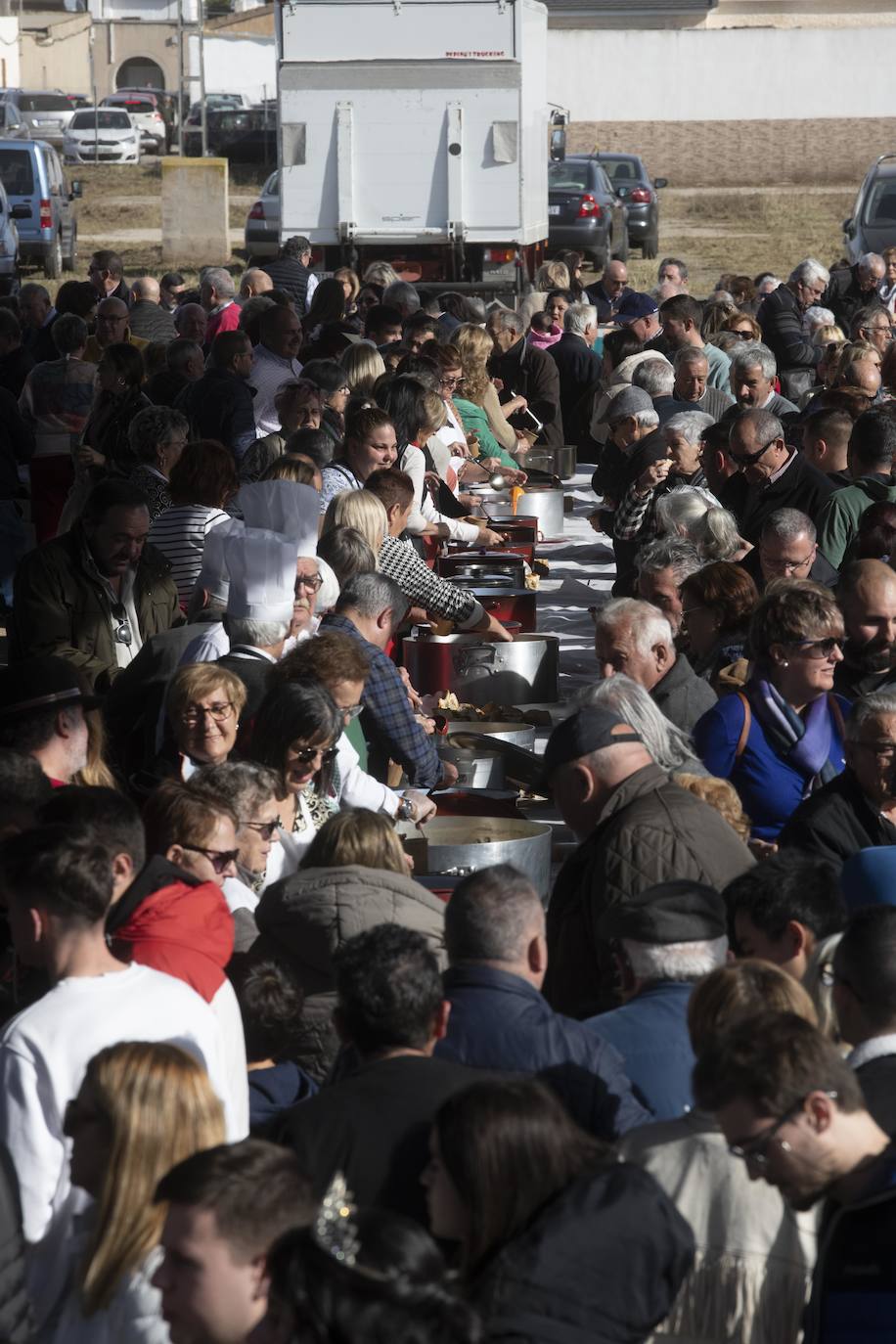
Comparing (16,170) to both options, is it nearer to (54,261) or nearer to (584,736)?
(54,261)

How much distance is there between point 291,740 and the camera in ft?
15.9

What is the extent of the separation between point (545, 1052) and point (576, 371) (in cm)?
1171

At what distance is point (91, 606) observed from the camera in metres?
6.21

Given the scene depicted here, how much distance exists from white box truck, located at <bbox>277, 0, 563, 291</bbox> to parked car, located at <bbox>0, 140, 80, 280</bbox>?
337 inches

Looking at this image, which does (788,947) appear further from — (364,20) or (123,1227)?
(364,20)

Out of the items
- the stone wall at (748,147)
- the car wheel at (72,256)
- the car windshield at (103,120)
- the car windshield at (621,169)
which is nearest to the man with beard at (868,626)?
the car wheel at (72,256)

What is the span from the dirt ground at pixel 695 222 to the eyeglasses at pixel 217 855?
25.2m

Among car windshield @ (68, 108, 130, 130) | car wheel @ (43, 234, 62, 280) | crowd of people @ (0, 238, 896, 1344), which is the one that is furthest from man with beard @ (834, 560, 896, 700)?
car windshield @ (68, 108, 130, 130)

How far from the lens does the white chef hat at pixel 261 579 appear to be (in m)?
5.67

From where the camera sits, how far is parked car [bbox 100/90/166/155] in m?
51.3

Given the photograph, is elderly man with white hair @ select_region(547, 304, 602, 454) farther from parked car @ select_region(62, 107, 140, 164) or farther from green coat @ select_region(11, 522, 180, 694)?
parked car @ select_region(62, 107, 140, 164)

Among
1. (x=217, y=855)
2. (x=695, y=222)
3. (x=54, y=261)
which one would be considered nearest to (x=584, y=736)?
(x=217, y=855)

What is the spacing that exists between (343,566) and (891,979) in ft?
12.2

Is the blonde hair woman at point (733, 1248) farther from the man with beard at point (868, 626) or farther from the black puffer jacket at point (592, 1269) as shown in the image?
the man with beard at point (868, 626)
